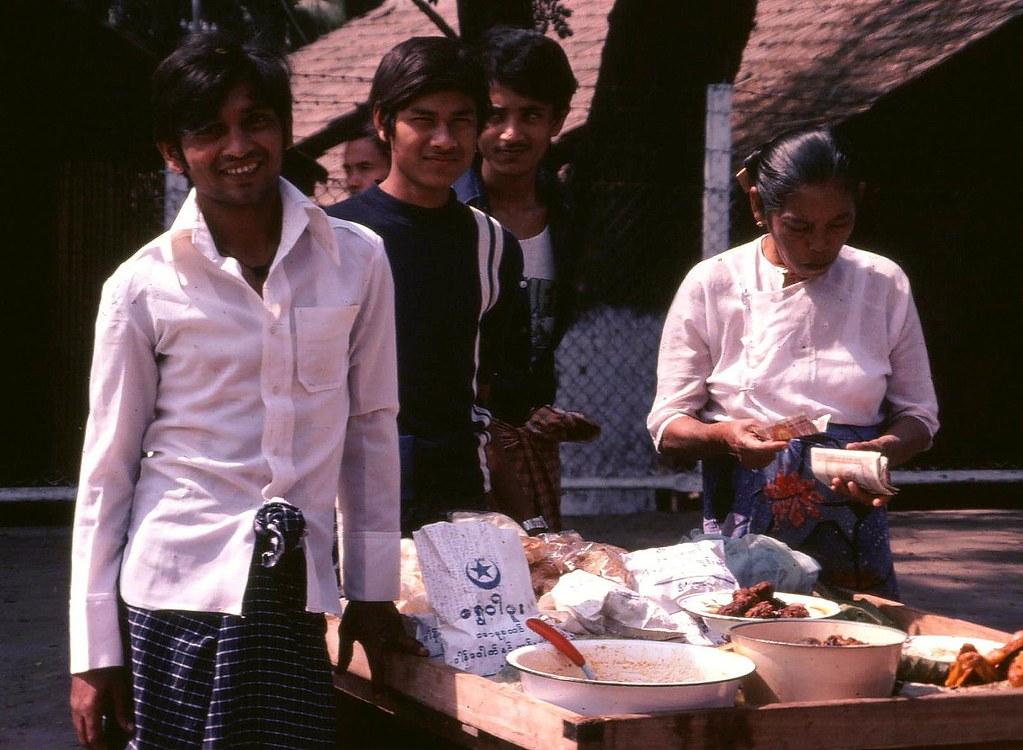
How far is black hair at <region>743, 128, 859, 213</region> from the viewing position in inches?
124

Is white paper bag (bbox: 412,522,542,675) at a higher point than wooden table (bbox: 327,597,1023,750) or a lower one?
higher

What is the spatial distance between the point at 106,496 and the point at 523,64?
205cm

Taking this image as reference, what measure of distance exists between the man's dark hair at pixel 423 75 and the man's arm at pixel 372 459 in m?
0.83

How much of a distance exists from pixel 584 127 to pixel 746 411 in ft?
18.2

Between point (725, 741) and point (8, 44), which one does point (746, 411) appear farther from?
point (8, 44)

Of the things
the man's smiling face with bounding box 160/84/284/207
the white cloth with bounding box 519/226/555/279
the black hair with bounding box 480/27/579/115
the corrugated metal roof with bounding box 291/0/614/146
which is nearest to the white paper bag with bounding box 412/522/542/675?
the man's smiling face with bounding box 160/84/284/207

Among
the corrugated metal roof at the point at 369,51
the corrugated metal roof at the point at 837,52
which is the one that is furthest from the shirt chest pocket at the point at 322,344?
the corrugated metal roof at the point at 369,51

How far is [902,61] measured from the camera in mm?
10258

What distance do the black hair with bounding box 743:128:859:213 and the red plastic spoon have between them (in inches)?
45.6

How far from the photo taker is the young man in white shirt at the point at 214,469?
234cm

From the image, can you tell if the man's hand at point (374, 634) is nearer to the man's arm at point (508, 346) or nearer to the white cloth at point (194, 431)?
the white cloth at point (194, 431)

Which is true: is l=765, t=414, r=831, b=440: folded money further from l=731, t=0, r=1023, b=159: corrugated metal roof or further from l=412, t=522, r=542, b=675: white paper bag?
l=731, t=0, r=1023, b=159: corrugated metal roof

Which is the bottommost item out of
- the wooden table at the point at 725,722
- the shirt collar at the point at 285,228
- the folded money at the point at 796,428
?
the wooden table at the point at 725,722

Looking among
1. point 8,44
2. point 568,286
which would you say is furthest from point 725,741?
point 8,44
